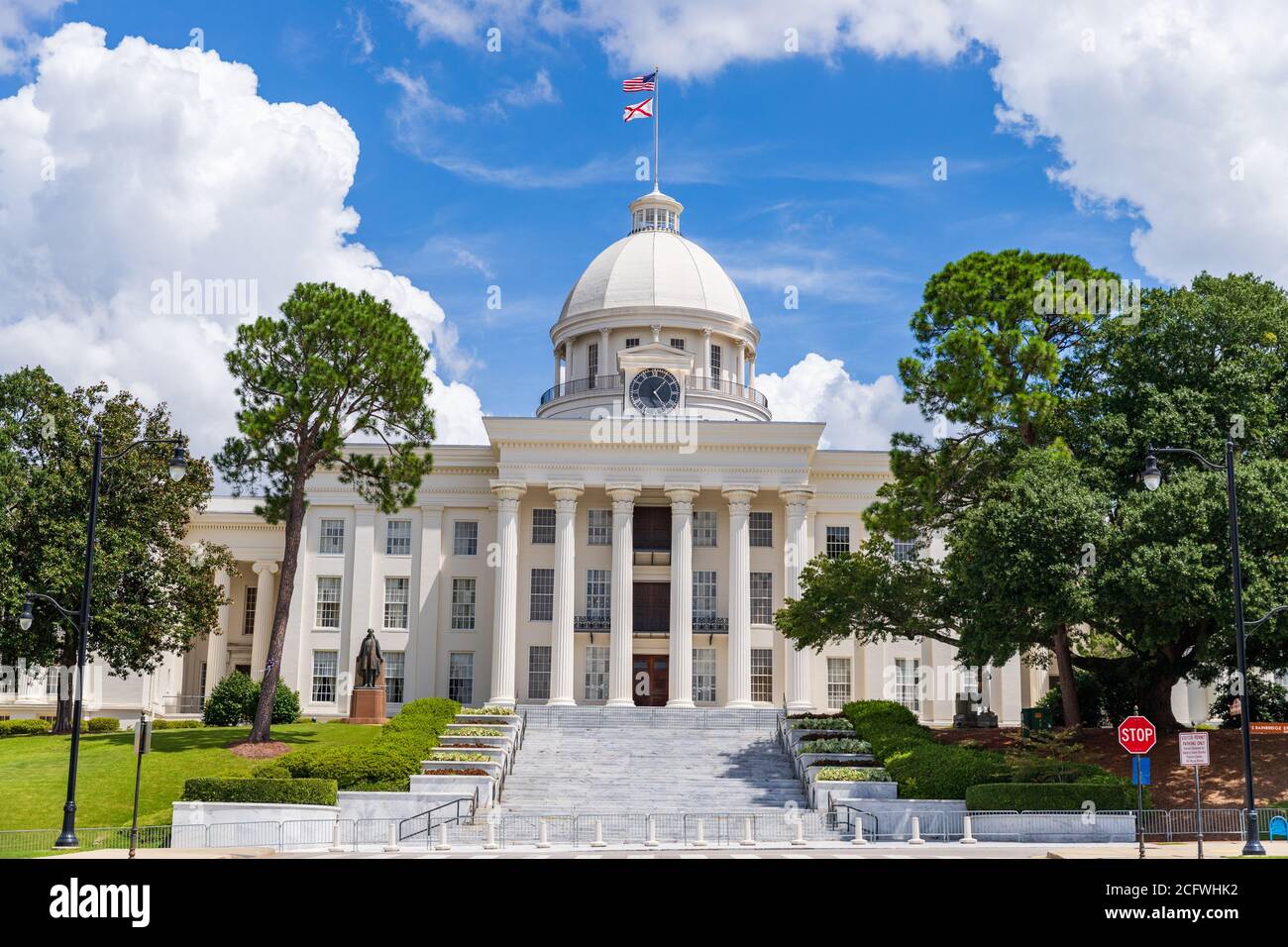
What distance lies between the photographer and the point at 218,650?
2554 inches

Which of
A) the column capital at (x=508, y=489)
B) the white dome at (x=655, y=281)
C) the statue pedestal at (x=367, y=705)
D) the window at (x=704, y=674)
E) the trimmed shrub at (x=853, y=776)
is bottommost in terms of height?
the trimmed shrub at (x=853, y=776)

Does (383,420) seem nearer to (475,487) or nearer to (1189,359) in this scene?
(475,487)

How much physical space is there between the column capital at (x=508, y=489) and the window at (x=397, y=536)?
6.98 meters

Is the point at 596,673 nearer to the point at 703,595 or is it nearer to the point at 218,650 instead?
the point at 703,595

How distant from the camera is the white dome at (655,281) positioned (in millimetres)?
66250

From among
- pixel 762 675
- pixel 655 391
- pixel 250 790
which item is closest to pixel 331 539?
pixel 655 391

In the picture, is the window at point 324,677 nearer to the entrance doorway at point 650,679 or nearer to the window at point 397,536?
the window at point 397,536

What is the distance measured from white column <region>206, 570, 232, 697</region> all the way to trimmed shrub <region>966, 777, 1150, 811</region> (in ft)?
142

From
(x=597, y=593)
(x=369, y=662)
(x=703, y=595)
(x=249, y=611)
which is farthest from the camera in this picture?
(x=249, y=611)

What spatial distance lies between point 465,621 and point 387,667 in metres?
4.27

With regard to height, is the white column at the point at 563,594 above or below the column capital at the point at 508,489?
below

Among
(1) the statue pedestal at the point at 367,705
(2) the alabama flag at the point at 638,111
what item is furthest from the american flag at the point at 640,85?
(1) the statue pedestal at the point at 367,705

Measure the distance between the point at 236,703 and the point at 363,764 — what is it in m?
17.8

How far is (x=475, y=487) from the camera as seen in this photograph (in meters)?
60.8
